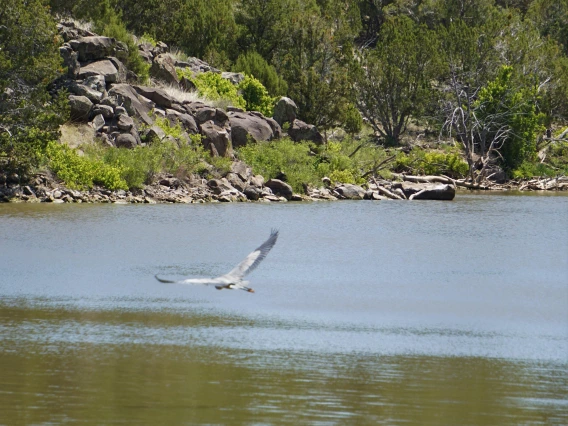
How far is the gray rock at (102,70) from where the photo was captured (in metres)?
39.4

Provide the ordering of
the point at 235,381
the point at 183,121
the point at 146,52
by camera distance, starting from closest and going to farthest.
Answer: the point at 235,381
the point at 183,121
the point at 146,52

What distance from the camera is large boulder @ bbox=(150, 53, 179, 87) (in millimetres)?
45500

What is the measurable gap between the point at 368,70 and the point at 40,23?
28.1 metres

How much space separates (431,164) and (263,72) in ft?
34.6

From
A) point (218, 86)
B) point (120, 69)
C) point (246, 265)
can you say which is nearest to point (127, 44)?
point (120, 69)

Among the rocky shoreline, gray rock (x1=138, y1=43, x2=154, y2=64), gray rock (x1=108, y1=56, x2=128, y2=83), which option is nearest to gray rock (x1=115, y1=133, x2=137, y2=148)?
the rocky shoreline

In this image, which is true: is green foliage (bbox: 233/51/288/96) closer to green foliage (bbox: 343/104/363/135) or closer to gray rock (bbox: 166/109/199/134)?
green foliage (bbox: 343/104/363/135)

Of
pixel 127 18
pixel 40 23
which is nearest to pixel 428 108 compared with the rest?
pixel 127 18

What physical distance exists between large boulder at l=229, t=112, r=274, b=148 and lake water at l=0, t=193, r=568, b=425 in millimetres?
15178

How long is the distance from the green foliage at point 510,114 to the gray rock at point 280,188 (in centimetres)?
1730

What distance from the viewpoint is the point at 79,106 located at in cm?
3778

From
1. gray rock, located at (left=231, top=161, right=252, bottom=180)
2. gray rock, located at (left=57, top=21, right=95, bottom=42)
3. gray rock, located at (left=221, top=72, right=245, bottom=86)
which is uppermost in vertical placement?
gray rock, located at (left=57, top=21, right=95, bottom=42)

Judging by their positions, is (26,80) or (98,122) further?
(98,122)

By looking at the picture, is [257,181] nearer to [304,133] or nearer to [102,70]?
[102,70]
